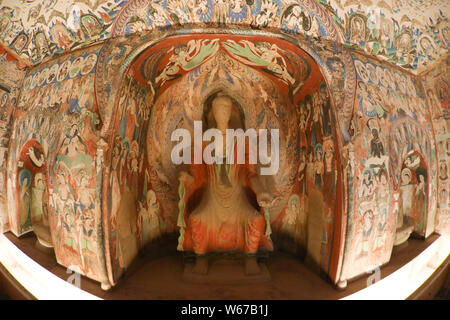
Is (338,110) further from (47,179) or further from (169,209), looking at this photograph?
(47,179)

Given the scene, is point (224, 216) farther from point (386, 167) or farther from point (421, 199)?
point (421, 199)

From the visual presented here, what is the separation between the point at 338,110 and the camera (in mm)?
2500

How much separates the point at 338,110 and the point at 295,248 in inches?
72.2

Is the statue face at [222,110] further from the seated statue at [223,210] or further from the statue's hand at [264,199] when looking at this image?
the statue's hand at [264,199]

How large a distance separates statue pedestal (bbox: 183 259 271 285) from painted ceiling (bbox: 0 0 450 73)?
2.66 m

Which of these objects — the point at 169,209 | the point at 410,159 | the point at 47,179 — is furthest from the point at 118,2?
the point at 410,159

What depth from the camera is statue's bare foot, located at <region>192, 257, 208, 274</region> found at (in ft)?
8.91

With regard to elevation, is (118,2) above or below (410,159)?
above

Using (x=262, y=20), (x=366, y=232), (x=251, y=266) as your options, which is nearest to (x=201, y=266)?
(x=251, y=266)

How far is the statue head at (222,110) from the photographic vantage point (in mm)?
2967


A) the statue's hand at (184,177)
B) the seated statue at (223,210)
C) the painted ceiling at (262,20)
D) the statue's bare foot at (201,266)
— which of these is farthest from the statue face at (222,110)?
the statue's bare foot at (201,266)

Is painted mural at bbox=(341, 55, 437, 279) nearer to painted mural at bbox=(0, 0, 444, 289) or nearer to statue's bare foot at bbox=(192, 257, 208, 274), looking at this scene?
painted mural at bbox=(0, 0, 444, 289)
